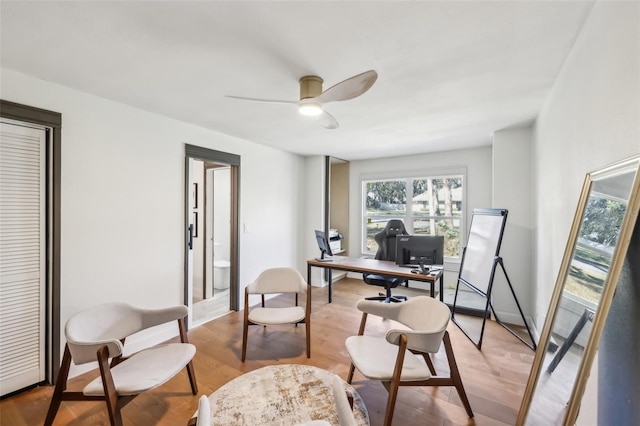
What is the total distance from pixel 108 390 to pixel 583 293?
240 cm

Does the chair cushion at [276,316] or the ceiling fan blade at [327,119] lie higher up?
the ceiling fan blade at [327,119]

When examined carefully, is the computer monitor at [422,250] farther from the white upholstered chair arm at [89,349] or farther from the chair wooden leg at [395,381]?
the white upholstered chair arm at [89,349]

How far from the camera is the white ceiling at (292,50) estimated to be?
131 cm

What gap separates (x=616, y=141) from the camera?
1132 millimetres

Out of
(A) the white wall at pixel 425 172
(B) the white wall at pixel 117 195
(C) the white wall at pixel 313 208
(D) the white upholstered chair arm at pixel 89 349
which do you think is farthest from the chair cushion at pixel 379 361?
(A) the white wall at pixel 425 172

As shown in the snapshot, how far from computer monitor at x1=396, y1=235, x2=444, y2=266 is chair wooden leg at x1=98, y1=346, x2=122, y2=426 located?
2.71 m

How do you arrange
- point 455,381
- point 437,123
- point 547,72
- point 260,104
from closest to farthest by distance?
point 455,381
point 547,72
point 260,104
point 437,123

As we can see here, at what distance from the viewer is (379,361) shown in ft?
5.84

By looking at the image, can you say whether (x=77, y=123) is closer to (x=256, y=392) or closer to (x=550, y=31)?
(x=256, y=392)

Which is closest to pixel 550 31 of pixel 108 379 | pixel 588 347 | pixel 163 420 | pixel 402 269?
pixel 588 347

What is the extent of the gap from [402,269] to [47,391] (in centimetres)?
325

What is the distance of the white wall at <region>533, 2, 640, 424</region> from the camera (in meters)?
1.03

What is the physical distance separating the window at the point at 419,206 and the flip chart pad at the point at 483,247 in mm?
1257

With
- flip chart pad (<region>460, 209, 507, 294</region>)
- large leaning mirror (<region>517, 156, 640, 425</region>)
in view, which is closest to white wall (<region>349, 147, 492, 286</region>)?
flip chart pad (<region>460, 209, 507, 294</region>)
